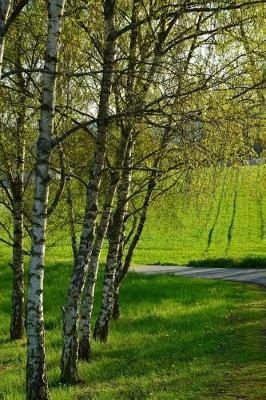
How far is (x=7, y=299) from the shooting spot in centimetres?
2347

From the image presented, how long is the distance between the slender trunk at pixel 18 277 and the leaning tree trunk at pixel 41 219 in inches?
284

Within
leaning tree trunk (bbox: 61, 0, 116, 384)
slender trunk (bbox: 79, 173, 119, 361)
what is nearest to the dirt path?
slender trunk (bbox: 79, 173, 119, 361)

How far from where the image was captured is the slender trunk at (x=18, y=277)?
15641 mm

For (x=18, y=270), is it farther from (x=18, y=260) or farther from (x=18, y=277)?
(x=18, y=260)

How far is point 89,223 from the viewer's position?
1025cm

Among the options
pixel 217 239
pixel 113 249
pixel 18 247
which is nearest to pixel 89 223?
pixel 113 249

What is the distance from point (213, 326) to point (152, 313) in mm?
3578

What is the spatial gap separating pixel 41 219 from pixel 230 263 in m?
33.9

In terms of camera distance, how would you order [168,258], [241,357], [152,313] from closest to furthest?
1. [241,357]
2. [152,313]
3. [168,258]

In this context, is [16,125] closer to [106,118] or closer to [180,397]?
[106,118]

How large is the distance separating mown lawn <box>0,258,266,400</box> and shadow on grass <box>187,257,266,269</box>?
15.0 meters

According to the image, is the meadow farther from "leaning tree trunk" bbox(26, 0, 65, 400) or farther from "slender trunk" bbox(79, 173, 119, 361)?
"leaning tree trunk" bbox(26, 0, 65, 400)

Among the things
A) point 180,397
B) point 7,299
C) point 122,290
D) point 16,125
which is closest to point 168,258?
point 122,290

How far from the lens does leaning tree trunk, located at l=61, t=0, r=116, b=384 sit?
10117 millimetres
